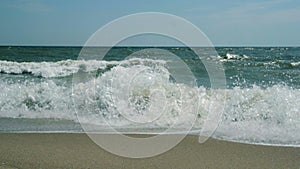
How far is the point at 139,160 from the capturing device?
169 inches

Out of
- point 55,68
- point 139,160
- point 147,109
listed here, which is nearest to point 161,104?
point 147,109

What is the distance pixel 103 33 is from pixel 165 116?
3.27 m

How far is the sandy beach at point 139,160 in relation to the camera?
414 centimetres

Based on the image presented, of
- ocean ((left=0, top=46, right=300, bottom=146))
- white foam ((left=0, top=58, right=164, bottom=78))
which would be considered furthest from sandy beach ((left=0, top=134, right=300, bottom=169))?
white foam ((left=0, top=58, right=164, bottom=78))

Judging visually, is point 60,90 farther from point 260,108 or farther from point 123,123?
point 260,108

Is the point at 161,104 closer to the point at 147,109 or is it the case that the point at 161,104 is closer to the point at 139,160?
the point at 147,109

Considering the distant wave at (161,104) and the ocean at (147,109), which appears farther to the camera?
the distant wave at (161,104)

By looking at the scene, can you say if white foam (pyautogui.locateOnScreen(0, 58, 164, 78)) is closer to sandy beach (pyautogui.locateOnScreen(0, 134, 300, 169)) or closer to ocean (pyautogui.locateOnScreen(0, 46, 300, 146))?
ocean (pyautogui.locateOnScreen(0, 46, 300, 146))

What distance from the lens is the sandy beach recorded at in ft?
13.6

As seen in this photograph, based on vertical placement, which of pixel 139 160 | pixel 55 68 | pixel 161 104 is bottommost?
pixel 55 68

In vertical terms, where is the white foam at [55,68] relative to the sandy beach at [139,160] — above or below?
below

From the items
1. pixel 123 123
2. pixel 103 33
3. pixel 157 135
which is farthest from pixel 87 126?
pixel 103 33

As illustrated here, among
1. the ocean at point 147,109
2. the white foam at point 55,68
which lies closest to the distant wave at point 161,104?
the ocean at point 147,109

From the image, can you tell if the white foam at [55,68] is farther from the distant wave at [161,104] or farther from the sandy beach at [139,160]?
the sandy beach at [139,160]
